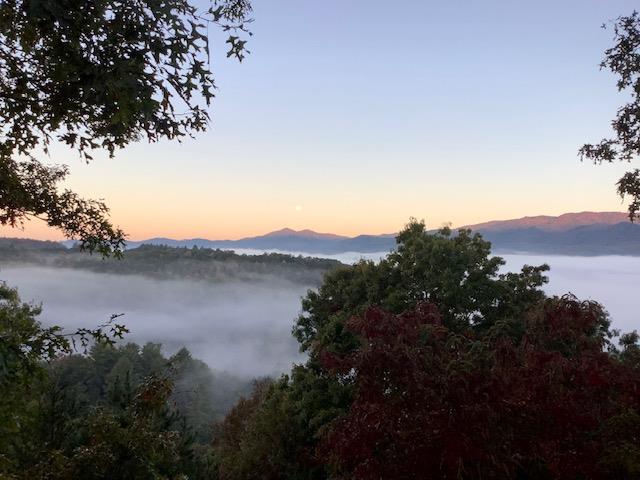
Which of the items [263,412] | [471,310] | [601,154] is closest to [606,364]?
[601,154]

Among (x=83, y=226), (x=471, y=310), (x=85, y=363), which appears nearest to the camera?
(x=83, y=226)

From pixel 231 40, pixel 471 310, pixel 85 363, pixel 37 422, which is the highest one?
pixel 231 40

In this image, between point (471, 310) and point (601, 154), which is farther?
point (471, 310)

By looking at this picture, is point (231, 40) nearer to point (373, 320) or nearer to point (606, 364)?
point (373, 320)

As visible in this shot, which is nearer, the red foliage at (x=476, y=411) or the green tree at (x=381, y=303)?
the red foliage at (x=476, y=411)

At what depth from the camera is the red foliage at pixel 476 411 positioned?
491 cm

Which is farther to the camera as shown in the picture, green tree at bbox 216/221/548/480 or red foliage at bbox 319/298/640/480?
green tree at bbox 216/221/548/480

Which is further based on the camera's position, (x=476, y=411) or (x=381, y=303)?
(x=381, y=303)

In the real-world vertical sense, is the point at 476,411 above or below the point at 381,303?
above

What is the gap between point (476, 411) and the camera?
4.88 metres

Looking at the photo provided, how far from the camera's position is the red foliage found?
4.91m

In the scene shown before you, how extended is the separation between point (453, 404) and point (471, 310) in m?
12.2

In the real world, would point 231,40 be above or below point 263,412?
above

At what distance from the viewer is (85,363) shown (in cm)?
7306
